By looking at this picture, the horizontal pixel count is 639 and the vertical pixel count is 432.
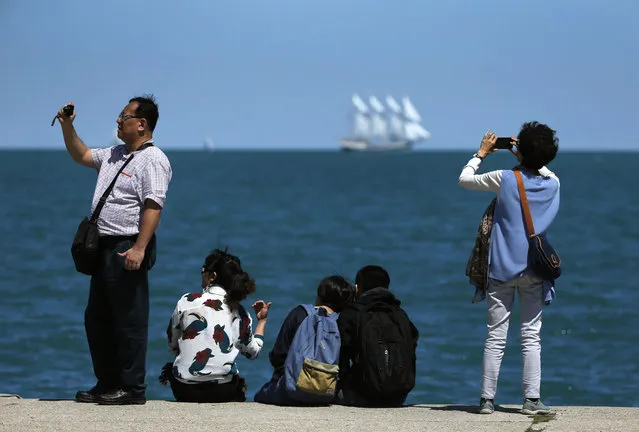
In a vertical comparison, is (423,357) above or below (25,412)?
below

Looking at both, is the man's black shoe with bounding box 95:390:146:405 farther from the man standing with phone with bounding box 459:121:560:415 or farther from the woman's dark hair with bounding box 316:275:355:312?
the man standing with phone with bounding box 459:121:560:415

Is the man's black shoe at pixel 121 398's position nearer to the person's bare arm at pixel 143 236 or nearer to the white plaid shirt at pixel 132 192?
the person's bare arm at pixel 143 236

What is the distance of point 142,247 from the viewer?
22.5 feet

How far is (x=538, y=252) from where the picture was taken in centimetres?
681

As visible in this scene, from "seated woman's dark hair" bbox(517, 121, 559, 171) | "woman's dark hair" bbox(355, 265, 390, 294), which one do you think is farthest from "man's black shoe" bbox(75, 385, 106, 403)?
"seated woman's dark hair" bbox(517, 121, 559, 171)

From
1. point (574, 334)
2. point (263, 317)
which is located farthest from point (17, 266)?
point (263, 317)

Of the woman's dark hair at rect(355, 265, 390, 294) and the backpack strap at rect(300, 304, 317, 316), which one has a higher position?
the woman's dark hair at rect(355, 265, 390, 294)

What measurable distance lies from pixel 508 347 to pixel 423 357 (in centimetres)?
154

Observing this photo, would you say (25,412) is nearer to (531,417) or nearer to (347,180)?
(531,417)

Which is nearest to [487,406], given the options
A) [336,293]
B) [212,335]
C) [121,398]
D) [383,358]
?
[383,358]

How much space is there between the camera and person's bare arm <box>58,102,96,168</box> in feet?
23.2

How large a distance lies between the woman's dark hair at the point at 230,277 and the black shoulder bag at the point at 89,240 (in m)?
0.70

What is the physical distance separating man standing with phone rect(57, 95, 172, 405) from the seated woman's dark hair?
203cm

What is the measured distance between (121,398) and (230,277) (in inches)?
37.9
